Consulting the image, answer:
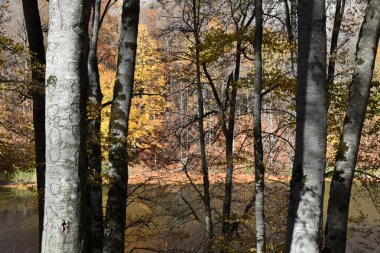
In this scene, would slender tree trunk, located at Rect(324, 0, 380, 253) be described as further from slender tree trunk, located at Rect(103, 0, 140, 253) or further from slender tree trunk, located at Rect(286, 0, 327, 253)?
slender tree trunk, located at Rect(103, 0, 140, 253)

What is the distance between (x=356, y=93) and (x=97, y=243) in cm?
484

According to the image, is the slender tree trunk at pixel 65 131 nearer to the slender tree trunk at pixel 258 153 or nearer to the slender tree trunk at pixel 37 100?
the slender tree trunk at pixel 37 100

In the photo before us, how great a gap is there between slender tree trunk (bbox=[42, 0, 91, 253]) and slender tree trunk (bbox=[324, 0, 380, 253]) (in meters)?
3.43

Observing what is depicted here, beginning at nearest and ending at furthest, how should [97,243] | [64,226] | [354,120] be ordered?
[64,226]
[354,120]
[97,243]

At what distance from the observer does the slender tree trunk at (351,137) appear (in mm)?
4277

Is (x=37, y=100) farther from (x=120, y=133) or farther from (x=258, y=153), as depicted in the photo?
(x=258, y=153)

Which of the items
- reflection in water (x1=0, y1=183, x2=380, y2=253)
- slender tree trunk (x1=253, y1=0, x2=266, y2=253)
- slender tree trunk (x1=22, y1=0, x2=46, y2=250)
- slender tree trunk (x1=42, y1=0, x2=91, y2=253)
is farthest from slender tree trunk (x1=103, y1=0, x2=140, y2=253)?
reflection in water (x1=0, y1=183, x2=380, y2=253)

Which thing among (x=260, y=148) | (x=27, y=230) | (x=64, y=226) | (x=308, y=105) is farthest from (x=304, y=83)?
(x=27, y=230)

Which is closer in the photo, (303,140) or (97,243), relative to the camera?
(303,140)

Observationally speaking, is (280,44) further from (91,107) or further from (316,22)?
(316,22)

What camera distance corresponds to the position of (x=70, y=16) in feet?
5.76

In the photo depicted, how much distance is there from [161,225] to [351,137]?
28.1ft

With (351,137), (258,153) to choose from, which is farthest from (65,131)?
(258,153)

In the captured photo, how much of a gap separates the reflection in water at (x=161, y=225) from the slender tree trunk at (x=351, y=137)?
4470mm
